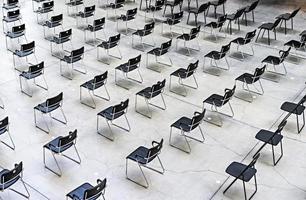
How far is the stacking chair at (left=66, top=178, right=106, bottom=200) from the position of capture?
6.47 metres

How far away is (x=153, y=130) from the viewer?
9.11m

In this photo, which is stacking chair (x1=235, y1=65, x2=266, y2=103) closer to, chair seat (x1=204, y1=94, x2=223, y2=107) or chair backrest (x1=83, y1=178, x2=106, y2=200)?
A: chair seat (x1=204, y1=94, x2=223, y2=107)

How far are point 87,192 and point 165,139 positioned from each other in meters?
2.70

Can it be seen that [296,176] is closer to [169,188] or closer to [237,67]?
[169,188]

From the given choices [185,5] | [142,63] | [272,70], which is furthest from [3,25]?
[272,70]

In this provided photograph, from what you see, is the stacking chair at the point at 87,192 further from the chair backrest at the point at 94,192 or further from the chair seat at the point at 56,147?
the chair seat at the point at 56,147

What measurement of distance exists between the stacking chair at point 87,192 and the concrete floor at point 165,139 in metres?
0.59

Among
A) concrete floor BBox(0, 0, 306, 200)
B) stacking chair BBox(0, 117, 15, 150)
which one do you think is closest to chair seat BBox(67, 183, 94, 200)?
concrete floor BBox(0, 0, 306, 200)

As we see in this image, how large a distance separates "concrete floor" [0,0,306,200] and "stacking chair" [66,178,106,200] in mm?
591

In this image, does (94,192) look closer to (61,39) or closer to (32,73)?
(32,73)

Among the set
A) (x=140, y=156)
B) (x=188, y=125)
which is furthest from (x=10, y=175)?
(x=188, y=125)

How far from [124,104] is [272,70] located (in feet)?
15.9

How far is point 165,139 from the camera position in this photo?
8.80 metres

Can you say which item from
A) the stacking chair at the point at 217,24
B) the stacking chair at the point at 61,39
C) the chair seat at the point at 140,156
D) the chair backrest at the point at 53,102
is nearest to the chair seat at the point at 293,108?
the chair seat at the point at 140,156
